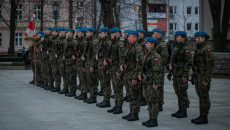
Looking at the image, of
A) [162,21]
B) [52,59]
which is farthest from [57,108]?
[162,21]

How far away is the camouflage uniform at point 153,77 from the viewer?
28.2 ft

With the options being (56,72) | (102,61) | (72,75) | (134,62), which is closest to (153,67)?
(134,62)

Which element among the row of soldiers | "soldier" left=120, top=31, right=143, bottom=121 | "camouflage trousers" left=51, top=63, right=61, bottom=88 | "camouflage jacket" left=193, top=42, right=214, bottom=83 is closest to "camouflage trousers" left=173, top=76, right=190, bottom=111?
the row of soldiers

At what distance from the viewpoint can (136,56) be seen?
9391 millimetres

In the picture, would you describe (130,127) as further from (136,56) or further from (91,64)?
(91,64)

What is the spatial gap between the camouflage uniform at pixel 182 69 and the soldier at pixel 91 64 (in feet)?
10.2

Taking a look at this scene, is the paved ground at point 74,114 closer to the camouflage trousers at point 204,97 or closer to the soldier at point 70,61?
the camouflage trousers at point 204,97

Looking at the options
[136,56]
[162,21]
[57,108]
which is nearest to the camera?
[136,56]

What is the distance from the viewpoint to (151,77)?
28.7 feet

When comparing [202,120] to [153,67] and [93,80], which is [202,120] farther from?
[93,80]

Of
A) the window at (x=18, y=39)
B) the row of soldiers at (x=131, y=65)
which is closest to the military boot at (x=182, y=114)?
the row of soldiers at (x=131, y=65)

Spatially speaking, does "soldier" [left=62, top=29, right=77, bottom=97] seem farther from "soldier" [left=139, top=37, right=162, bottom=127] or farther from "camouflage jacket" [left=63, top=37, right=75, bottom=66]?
"soldier" [left=139, top=37, right=162, bottom=127]

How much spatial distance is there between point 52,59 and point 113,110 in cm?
581

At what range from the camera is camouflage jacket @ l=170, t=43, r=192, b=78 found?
1002 cm
